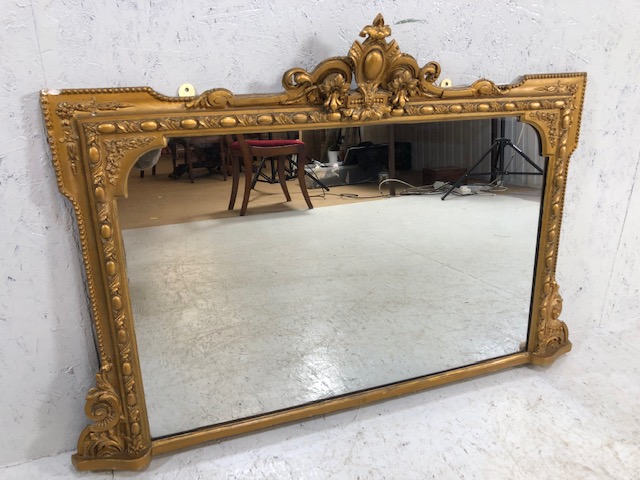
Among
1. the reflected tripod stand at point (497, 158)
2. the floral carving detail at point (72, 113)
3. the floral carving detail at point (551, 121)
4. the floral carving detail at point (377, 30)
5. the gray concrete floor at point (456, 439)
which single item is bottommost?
the gray concrete floor at point (456, 439)

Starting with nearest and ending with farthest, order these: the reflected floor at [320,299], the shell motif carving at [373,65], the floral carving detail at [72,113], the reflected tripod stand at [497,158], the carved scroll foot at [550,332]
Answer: the floral carving detail at [72,113] < the shell motif carving at [373,65] < the reflected floor at [320,299] < the reflected tripod stand at [497,158] < the carved scroll foot at [550,332]

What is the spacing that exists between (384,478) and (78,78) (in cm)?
106

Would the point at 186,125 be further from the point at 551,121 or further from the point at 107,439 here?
the point at 551,121

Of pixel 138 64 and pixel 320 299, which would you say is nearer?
pixel 138 64

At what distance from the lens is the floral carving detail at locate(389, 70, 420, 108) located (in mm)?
1092

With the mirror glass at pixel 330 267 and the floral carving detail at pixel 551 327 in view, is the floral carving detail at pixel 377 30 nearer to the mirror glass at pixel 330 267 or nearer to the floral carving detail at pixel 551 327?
the mirror glass at pixel 330 267

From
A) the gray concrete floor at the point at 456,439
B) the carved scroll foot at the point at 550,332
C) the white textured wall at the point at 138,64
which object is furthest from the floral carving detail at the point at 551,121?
the carved scroll foot at the point at 550,332

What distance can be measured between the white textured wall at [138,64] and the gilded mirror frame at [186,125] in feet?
0.20

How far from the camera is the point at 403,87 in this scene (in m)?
1.11

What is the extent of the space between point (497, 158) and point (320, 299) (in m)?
0.62

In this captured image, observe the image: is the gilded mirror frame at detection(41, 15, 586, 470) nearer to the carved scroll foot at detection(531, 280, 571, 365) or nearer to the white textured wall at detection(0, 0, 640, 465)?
the white textured wall at detection(0, 0, 640, 465)

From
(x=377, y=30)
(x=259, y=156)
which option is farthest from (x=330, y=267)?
(x=377, y=30)

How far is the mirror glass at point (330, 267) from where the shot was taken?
1145 millimetres

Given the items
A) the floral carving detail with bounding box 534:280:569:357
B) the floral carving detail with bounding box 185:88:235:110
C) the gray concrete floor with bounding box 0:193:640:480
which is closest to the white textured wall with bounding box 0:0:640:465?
the floral carving detail with bounding box 185:88:235:110
